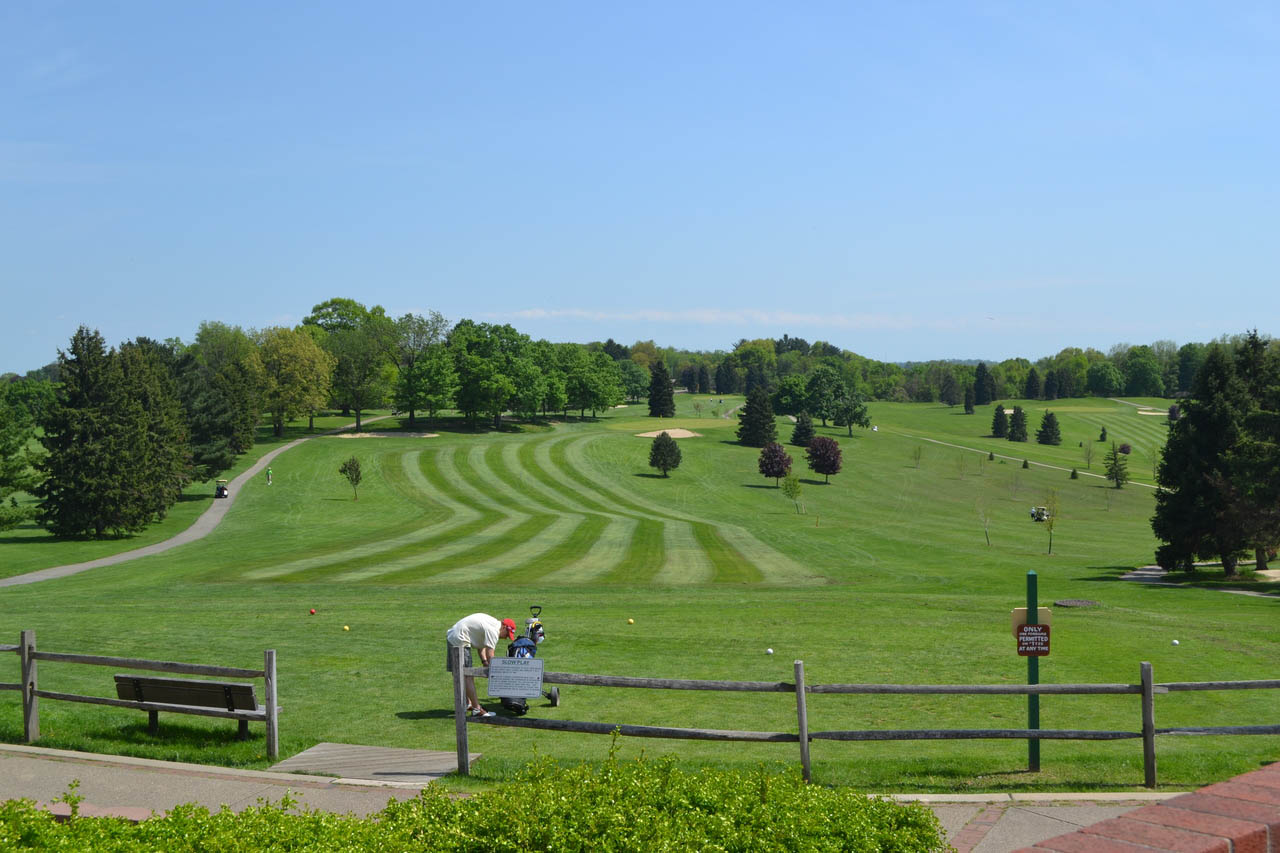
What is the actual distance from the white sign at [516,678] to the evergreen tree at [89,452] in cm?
4952

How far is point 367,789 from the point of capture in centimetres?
1147

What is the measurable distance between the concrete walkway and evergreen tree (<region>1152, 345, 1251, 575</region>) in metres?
36.3

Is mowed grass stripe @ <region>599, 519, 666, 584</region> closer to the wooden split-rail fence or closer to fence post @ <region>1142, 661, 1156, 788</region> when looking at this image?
the wooden split-rail fence

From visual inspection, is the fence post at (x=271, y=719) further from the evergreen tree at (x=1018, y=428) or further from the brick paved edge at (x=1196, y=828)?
the evergreen tree at (x=1018, y=428)

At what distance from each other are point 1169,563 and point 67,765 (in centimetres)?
4505

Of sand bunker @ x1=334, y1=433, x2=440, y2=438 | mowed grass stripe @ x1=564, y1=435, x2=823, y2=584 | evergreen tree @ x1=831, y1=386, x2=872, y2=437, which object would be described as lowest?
mowed grass stripe @ x1=564, y1=435, x2=823, y2=584

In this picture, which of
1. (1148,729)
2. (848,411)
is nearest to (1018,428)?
(848,411)

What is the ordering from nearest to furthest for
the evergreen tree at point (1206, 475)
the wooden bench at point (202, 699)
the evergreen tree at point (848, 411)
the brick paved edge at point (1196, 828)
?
the brick paved edge at point (1196, 828)
the wooden bench at point (202, 699)
the evergreen tree at point (1206, 475)
the evergreen tree at point (848, 411)

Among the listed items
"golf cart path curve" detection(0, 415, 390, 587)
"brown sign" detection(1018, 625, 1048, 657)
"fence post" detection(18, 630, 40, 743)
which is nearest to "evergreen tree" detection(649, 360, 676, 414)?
"golf cart path curve" detection(0, 415, 390, 587)

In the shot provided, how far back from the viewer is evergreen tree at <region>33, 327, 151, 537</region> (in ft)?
176

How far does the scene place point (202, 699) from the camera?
13.5m

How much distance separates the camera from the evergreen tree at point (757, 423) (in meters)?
114

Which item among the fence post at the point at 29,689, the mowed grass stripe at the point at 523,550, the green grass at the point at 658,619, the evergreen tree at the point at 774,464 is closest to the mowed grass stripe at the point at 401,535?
the green grass at the point at 658,619

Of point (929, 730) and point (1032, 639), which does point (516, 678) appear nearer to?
point (929, 730)
